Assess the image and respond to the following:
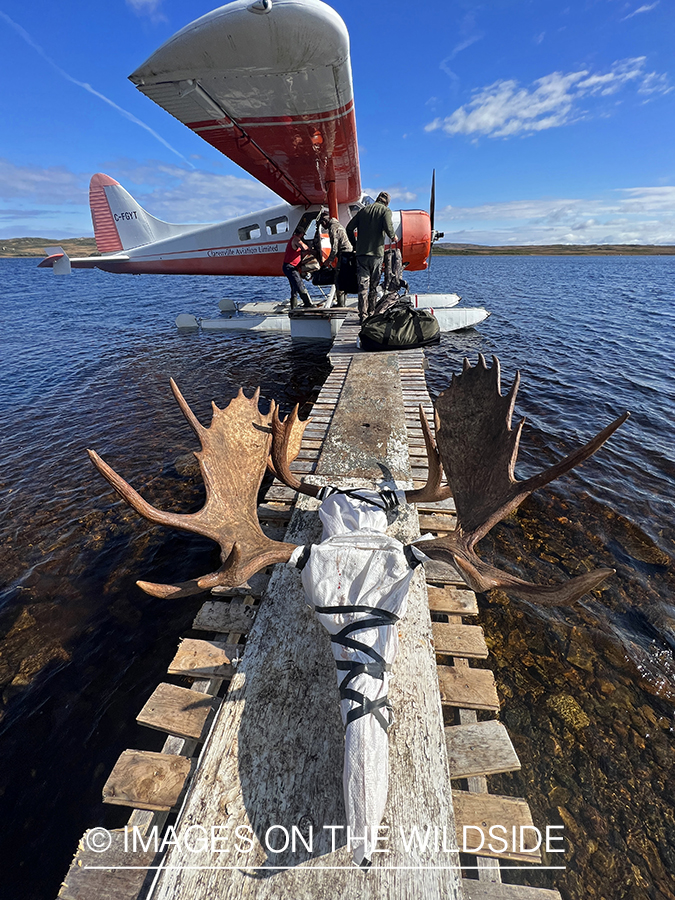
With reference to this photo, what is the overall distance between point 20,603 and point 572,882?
573 centimetres

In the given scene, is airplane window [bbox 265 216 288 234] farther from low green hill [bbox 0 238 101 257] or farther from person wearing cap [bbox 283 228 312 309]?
low green hill [bbox 0 238 101 257]

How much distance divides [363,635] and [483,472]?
1574mm

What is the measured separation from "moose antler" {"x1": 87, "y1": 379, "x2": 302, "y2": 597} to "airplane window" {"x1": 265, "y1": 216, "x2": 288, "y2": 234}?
48.8ft

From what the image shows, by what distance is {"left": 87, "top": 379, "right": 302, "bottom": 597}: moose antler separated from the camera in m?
2.26

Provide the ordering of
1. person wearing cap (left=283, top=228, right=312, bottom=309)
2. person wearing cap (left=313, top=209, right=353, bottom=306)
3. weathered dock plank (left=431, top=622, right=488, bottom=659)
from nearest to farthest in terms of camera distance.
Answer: weathered dock plank (left=431, top=622, right=488, bottom=659)
person wearing cap (left=313, top=209, right=353, bottom=306)
person wearing cap (left=283, top=228, right=312, bottom=309)

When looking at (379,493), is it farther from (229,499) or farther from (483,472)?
(229,499)

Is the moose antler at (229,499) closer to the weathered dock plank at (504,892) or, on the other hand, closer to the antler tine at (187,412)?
the antler tine at (187,412)

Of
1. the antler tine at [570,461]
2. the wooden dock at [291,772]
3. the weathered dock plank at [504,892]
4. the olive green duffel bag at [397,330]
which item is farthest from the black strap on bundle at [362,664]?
the olive green duffel bag at [397,330]

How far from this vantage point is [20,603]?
4410 millimetres

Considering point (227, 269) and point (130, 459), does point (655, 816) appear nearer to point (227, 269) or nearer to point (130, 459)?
point (130, 459)

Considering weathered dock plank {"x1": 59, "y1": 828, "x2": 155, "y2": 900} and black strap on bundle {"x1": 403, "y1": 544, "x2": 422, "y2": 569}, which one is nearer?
weathered dock plank {"x1": 59, "y1": 828, "x2": 155, "y2": 900}

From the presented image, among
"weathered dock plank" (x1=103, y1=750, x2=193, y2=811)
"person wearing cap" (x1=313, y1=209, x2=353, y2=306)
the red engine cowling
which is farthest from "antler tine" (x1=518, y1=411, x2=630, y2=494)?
the red engine cowling

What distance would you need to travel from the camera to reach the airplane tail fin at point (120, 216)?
77.9ft

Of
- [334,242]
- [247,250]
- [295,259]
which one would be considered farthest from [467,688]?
[247,250]
